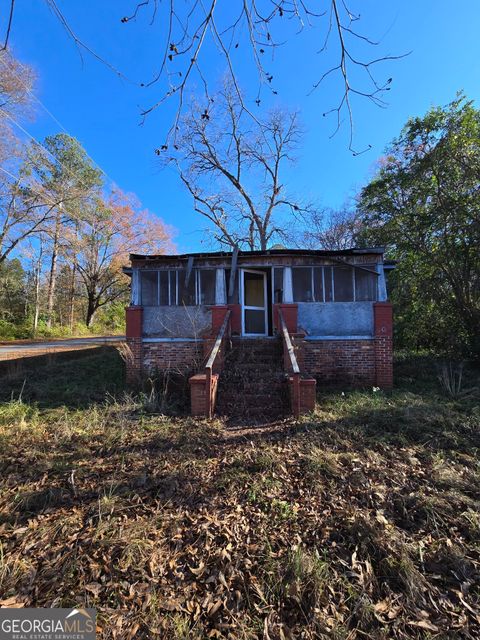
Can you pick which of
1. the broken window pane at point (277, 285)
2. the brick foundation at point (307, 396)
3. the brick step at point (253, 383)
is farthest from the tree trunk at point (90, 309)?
the brick foundation at point (307, 396)

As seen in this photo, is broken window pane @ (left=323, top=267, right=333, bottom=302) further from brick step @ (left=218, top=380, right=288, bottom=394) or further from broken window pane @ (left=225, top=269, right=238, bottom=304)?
brick step @ (left=218, top=380, right=288, bottom=394)

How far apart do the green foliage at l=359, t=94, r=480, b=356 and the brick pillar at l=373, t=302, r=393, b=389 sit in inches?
158

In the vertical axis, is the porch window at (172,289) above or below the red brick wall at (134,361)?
above

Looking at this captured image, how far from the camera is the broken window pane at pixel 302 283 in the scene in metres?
8.85

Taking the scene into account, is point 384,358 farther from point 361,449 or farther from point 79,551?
point 79,551

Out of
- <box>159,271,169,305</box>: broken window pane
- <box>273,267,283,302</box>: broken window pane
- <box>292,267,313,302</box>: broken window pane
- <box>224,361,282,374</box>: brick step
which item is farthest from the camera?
<box>273,267,283,302</box>: broken window pane

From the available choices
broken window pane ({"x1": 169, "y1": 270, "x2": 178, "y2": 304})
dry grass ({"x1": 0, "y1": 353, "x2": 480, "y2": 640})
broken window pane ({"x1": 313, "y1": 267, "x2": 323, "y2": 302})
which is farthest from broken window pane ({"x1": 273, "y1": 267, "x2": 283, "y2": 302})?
dry grass ({"x1": 0, "y1": 353, "x2": 480, "y2": 640})

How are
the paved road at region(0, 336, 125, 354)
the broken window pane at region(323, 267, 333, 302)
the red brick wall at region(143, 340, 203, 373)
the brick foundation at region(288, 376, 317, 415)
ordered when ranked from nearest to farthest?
the brick foundation at region(288, 376, 317, 415)
the red brick wall at region(143, 340, 203, 373)
the broken window pane at region(323, 267, 333, 302)
the paved road at region(0, 336, 125, 354)

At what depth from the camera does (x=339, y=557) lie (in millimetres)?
2412

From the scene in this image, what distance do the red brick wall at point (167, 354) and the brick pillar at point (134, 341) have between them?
164mm

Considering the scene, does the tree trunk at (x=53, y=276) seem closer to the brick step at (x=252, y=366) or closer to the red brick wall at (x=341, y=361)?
the brick step at (x=252, y=366)

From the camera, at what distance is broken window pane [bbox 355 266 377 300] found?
861cm

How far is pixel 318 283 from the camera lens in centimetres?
884

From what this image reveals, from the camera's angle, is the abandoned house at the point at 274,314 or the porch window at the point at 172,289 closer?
the abandoned house at the point at 274,314
